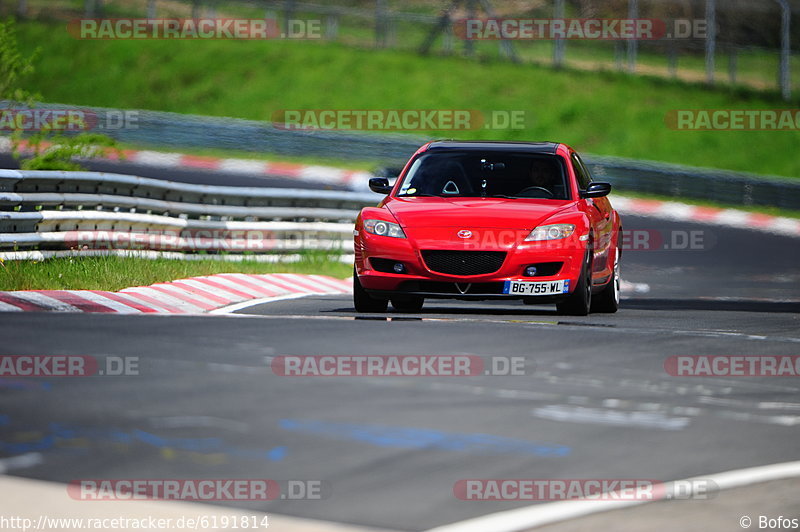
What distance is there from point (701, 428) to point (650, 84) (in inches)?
1416

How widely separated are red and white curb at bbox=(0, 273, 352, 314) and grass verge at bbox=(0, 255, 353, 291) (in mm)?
230

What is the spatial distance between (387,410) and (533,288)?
4834 millimetres

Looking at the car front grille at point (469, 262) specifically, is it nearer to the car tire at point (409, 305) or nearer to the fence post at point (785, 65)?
the car tire at point (409, 305)

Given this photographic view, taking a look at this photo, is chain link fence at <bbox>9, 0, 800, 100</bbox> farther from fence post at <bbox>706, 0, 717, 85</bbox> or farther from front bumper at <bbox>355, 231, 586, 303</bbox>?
front bumper at <bbox>355, 231, 586, 303</bbox>

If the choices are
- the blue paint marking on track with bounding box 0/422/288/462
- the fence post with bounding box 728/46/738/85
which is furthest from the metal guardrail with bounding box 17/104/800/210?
the blue paint marking on track with bounding box 0/422/288/462

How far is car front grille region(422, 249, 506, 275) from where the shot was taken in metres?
11.8

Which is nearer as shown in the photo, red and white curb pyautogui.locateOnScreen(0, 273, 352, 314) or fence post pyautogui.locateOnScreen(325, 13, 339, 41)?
red and white curb pyautogui.locateOnScreen(0, 273, 352, 314)

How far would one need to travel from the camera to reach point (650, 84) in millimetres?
42188

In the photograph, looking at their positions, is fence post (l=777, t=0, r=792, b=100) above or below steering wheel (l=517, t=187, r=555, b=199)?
above

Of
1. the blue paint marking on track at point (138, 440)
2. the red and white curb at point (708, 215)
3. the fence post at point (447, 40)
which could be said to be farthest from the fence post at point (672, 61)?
the blue paint marking on track at point (138, 440)

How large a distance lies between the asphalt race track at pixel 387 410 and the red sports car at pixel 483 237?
20.0 inches

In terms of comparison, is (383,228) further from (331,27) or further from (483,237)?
(331,27)

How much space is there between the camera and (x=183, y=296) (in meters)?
13.2

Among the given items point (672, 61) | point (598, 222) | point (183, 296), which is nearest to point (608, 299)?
point (598, 222)
